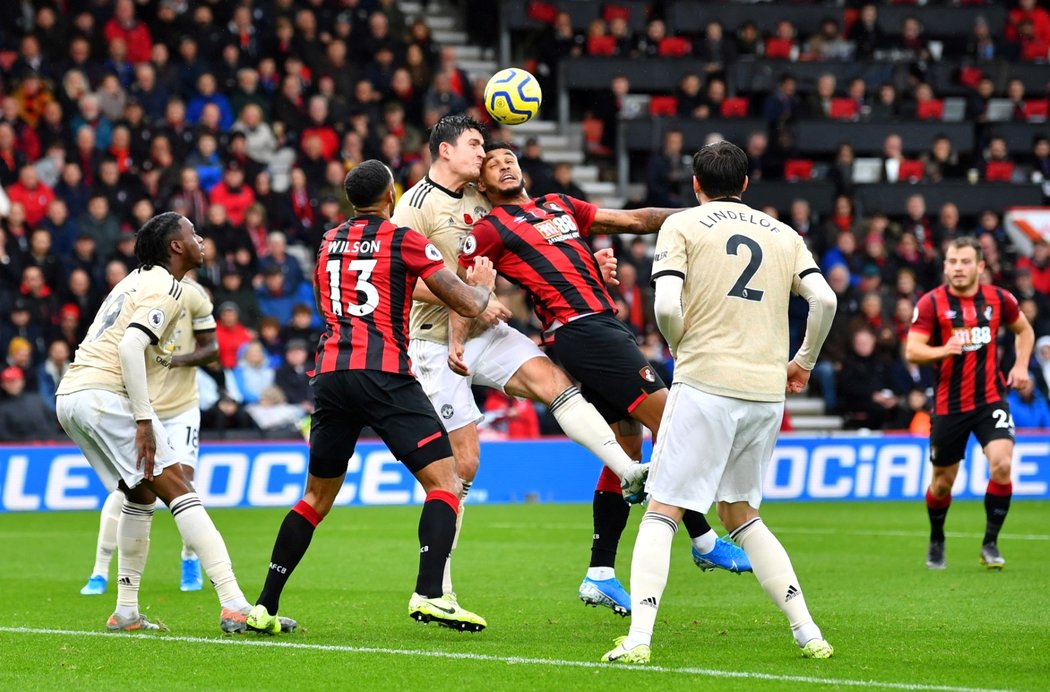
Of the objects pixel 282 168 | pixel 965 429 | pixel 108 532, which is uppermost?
pixel 282 168

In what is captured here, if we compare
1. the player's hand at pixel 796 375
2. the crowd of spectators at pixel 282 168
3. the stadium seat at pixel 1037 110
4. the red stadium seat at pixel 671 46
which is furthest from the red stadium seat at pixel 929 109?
the player's hand at pixel 796 375

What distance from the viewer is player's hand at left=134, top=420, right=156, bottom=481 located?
8234mm

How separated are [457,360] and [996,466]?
541cm

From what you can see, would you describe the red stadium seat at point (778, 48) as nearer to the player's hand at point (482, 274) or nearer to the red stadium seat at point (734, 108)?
the red stadium seat at point (734, 108)

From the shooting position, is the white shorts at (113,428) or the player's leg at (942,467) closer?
the white shorts at (113,428)

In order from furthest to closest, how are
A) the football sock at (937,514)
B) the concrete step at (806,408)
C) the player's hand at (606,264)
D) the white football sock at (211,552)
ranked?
1. the concrete step at (806,408)
2. the football sock at (937,514)
3. the player's hand at (606,264)
4. the white football sock at (211,552)

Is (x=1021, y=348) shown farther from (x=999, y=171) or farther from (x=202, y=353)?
(x=999, y=171)

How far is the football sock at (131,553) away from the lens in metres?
8.60

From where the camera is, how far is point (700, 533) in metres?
8.64

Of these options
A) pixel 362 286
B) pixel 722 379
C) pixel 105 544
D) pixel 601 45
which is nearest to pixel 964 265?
pixel 722 379

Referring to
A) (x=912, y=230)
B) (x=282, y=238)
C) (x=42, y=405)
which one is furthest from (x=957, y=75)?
(x=42, y=405)

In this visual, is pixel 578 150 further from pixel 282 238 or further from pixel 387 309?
pixel 387 309

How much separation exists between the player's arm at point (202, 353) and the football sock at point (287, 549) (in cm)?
271

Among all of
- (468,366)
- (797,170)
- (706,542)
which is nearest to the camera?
(706,542)
